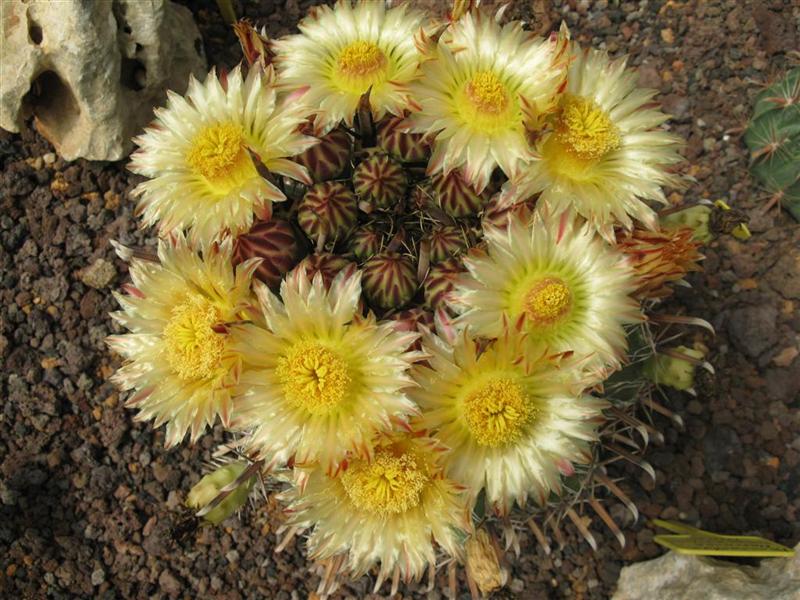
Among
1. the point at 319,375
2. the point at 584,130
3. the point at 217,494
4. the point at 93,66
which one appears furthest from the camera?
the point at 93,66

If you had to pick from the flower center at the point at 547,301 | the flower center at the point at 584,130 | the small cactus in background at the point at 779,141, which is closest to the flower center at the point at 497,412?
the flower center at the point at 547,301

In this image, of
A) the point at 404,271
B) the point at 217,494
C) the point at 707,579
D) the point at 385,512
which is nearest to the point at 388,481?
the point at 385,512

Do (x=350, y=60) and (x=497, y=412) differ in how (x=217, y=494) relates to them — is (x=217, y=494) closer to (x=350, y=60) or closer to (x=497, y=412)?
(x=497, y=412)

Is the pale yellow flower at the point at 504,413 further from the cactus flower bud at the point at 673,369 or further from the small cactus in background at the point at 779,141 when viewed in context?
the small cactus in background at the point at 779,141

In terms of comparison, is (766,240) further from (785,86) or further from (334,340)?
(334,340)

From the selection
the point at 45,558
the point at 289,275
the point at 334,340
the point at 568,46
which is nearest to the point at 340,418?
the point at 334,340

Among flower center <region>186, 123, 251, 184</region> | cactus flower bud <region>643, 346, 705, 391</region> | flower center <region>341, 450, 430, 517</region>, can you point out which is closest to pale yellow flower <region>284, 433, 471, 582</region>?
flower center <region>341, 450, 430, 517</region>

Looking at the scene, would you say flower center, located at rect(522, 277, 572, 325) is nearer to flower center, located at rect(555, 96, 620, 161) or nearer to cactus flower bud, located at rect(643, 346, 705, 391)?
flower center, located at rect(555, 96, 620, 161)
